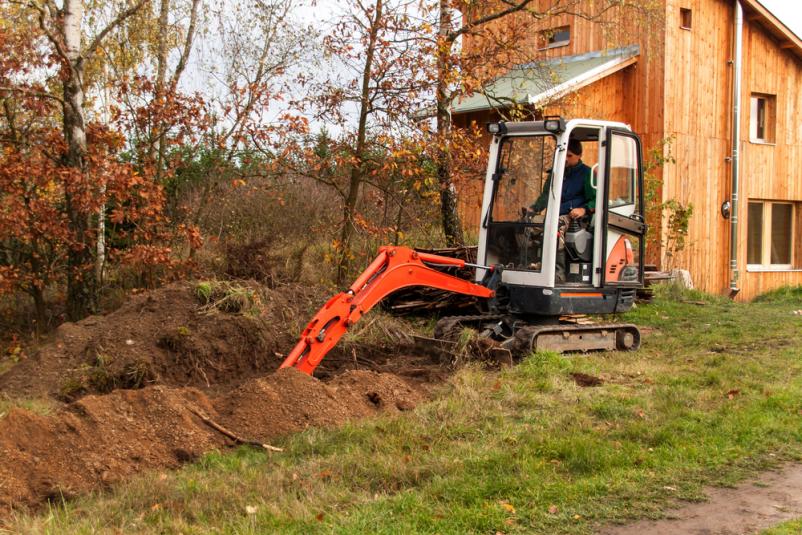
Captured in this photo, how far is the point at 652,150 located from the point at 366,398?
13.3m

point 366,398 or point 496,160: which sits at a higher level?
point 496,160

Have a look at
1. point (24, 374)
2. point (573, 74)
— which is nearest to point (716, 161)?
point (573, 74)

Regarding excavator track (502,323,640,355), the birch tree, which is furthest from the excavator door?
the birch tree

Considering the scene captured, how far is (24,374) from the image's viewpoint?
838cm

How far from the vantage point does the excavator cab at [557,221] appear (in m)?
9.49

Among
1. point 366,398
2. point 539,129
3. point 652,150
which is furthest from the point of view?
point 652,150

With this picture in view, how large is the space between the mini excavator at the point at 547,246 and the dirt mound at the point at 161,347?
2027 millimetres

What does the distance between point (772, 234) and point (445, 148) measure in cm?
1408

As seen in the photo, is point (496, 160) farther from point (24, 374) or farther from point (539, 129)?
point (24, 374)

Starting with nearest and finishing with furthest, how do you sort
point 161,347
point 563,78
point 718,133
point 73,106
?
point 161,347 < point 73,106 < point 563,78 < point 718,133

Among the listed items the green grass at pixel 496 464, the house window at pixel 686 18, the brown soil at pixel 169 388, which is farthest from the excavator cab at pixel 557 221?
the house window at pixel 686 18

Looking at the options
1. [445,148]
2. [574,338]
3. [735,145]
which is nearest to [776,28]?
[735,145]

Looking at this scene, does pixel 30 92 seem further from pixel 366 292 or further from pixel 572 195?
pixel 572 195

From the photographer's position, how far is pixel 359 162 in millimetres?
12258
